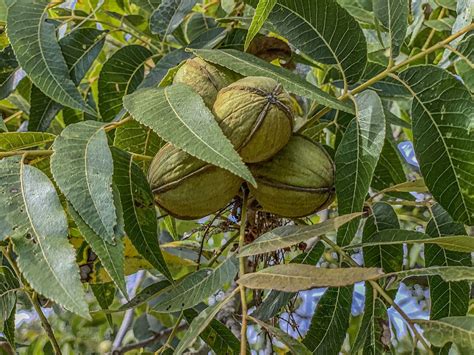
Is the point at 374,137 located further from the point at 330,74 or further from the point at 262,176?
the point at 330,74

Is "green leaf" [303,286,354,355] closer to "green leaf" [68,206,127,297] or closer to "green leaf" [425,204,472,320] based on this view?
"green leaf" [425,204,472,320]

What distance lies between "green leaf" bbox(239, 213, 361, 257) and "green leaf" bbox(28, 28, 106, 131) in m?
0.81

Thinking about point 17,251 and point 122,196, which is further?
point 122,196

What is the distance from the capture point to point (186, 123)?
1.27 meters

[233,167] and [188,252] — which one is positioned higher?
[233,167]

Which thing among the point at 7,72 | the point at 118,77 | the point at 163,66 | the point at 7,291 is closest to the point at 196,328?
A: the point at 7,291

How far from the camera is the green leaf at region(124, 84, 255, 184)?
1178 mm

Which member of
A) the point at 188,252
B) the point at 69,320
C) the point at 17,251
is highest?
the point at 17,251

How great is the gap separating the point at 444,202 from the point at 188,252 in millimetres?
965

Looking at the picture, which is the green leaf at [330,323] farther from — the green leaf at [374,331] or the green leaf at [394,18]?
the green leaf at [394,18]

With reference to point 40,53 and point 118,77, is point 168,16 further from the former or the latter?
point 40,53

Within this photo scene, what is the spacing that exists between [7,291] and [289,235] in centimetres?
66

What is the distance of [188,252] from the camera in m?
2.25

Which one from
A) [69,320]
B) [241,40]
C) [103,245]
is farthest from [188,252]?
[69,320]
